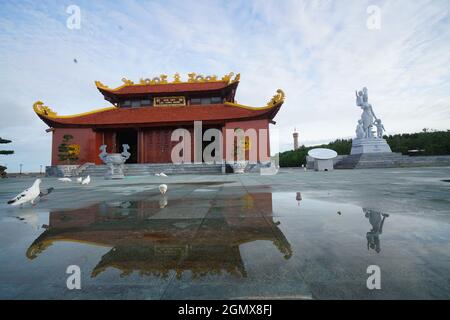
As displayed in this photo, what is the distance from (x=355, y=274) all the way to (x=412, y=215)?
5.72 feet

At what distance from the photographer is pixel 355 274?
→ 116cm

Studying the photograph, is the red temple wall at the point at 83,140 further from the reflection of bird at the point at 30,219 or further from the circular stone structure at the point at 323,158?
the reflection of bird at the point at 30,219

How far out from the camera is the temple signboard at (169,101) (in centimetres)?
2170

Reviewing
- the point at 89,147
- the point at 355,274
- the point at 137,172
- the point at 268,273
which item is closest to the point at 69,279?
the point at 268,273

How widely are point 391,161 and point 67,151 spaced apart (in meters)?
24.9

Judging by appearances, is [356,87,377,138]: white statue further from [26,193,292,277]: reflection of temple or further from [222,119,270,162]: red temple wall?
[26,193,292,277]: reflection of temple

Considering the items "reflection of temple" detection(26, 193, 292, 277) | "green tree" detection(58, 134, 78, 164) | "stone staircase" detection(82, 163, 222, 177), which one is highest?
"green tree" detection(58, 134, 78, 164)

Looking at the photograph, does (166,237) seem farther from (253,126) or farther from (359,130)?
(359,130)

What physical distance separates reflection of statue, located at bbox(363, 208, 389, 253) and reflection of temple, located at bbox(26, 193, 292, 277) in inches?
21.9

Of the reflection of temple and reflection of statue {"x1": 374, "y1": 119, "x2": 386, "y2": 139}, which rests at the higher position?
reflection of statue {"x1": 374, "y1": 119, "x2": 386, "y2": 139}

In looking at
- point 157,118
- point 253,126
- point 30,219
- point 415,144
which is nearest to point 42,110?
point 157,118

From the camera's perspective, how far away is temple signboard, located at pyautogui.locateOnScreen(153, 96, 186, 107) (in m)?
21.7

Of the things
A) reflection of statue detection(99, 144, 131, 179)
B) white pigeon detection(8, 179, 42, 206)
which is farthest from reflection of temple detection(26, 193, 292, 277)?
reflection of statue detection(99, 144, 131, 179)

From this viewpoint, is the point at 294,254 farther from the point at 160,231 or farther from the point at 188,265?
the point at 160,231
